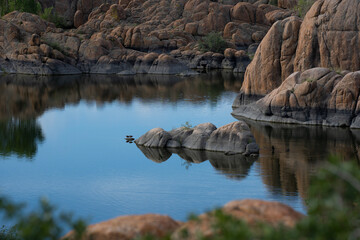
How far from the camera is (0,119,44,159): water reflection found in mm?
35094

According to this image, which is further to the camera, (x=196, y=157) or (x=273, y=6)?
(x=273, y=6)

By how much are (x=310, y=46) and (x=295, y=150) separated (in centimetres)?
1377

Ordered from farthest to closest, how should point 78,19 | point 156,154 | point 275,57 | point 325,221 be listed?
point 78,19, point 275,57, point 156,154, point 325,221

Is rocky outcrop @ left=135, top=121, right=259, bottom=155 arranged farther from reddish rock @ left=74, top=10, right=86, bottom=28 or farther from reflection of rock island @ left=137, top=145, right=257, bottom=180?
reddish rock @ left=74, top=10, right=86, bottom=28

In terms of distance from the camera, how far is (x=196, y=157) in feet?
104

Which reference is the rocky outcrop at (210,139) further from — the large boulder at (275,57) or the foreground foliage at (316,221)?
the foreground foliage at (316,221)

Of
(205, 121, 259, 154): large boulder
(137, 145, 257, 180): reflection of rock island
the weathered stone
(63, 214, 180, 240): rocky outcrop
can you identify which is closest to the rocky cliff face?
the weathered stone

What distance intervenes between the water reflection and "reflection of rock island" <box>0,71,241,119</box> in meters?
3.89

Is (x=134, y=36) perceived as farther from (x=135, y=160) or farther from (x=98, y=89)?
(x=135, y=160)

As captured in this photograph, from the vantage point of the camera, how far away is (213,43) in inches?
3775

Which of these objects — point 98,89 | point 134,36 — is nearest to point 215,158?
point 98,89

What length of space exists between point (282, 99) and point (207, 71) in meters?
50.6

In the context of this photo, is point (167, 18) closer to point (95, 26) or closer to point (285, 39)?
point (95, 26)

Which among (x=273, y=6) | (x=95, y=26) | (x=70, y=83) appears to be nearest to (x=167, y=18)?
(x=95, y=26)
